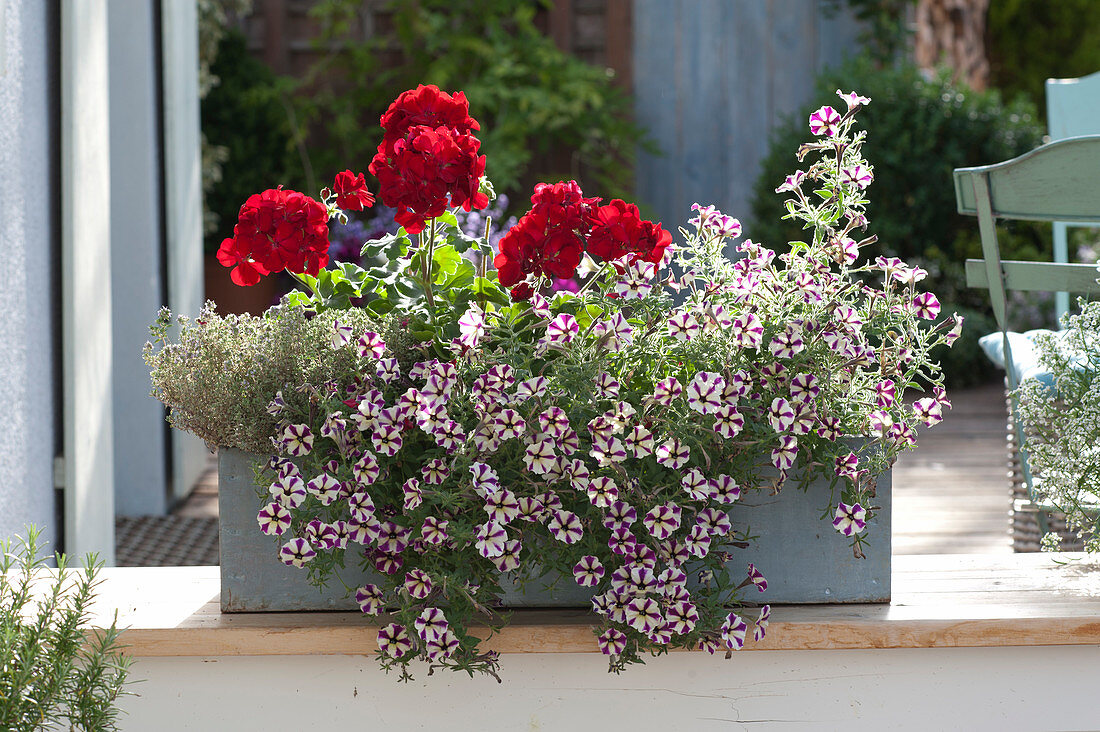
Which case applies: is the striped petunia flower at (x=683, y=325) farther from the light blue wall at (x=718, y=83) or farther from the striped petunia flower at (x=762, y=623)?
the light blue wall at (x=718, y=83)

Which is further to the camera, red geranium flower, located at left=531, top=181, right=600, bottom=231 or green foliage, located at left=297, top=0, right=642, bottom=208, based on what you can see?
green foliage, located at left=297, top=0, right=642, bottom=208

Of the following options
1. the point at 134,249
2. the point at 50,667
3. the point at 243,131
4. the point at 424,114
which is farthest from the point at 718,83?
the point at 50,667

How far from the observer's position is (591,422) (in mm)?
1026

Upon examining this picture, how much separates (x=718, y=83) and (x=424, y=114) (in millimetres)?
4654

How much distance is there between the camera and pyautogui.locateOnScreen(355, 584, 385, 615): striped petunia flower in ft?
3.53

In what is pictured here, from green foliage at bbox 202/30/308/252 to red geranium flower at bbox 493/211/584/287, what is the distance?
3.97m

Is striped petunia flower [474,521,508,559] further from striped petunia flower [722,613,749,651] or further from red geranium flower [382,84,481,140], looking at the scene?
red geranium flower [382,84,481,140]

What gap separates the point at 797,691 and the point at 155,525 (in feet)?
7.77

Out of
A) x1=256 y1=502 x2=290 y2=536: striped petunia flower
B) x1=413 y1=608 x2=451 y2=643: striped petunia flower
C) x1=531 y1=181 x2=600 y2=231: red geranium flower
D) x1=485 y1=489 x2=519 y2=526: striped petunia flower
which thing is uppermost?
x1=531 y1=181 x2=600 y2=231: red geranium flower

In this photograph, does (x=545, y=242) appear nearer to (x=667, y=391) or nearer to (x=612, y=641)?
(x=667, y=391)

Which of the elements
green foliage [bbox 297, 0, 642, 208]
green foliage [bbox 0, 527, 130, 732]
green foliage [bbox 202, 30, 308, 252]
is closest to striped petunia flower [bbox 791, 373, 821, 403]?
green foliage [bbox 0, 527, 130, 732]

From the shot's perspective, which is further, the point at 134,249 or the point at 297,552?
the point at 134,249

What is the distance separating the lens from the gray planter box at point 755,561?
3.82 feet

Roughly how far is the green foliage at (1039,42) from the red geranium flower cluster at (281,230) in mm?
7251
